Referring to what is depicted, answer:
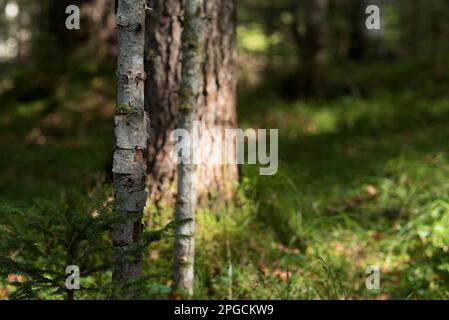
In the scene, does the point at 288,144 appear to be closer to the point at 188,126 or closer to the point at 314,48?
the point at 314,48

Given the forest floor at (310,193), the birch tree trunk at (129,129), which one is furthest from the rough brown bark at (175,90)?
the birch tree trunk at (129,129)

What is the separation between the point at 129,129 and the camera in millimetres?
3209

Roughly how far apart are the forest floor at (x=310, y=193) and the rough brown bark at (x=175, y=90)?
0.88 ft

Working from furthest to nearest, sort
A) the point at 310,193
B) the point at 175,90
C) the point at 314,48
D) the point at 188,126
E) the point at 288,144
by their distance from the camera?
the point at 314,48, the point at 288,144, the point at 310,193, the point at 175,90, the point at 188,126

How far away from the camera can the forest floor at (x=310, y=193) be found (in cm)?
438

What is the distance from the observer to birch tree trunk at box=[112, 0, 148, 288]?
10.2ft

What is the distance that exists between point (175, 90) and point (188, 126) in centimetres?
93

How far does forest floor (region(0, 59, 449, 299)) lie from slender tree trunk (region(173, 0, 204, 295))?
0.18m

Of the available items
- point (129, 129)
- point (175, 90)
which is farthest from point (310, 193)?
point (129, 129)

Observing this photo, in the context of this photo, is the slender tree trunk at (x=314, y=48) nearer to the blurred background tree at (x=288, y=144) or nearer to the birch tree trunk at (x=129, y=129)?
the blurred background tree at (x=288, y=144)

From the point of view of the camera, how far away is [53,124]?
33.9ft

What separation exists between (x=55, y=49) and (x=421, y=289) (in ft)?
29.2
